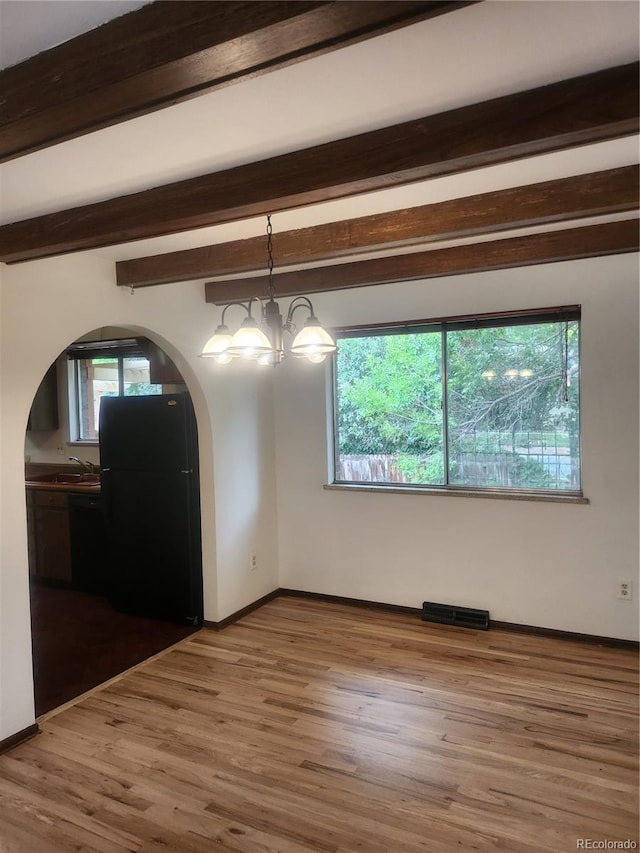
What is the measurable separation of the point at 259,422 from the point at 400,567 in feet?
5.15

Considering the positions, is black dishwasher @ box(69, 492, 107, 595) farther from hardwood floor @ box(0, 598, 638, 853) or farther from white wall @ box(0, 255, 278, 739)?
hardwood floor @ box(0, 598, 638, 853)

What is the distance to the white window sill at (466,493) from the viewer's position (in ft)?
12.5

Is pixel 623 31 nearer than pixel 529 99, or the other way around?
pixel 623 31

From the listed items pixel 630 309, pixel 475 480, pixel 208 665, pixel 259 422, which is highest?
pixel 630 309

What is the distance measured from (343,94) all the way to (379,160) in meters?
0.25

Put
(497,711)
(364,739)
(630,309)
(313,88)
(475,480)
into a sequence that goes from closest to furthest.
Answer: (313,88) < (364,739) < (497,711) < (630,309) < (475,480)

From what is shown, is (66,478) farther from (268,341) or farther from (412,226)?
(412,226)

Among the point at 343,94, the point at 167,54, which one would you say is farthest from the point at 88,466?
the point at 167,54

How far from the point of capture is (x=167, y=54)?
121 centimetres

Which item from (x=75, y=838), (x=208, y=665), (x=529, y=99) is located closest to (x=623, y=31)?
(x=529, y=99)

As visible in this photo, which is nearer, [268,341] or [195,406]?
[268,341]

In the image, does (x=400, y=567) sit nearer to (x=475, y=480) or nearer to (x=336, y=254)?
(x=475, y=480)

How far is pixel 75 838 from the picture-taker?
2.22m

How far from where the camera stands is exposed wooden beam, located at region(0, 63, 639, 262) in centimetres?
156
